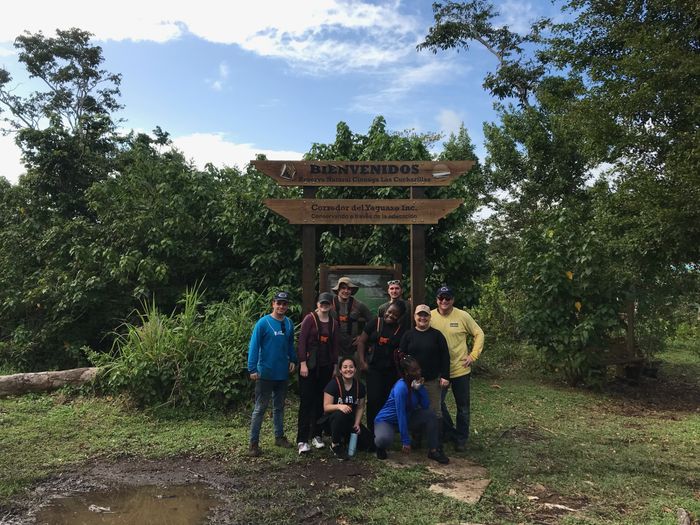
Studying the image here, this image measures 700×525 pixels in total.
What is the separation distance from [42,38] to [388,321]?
75.6ft

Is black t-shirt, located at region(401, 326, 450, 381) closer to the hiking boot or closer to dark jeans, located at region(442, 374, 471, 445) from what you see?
dark jeans, located at region(442, 374, 471, 445)

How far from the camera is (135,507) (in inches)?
151

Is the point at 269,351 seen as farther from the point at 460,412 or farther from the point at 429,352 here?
the point at 460,412

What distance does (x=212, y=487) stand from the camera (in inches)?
165

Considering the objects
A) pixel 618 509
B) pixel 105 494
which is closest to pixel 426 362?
pixel 618 509

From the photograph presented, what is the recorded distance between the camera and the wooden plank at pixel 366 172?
5816mm

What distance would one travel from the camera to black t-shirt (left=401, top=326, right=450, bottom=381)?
4.86 meters

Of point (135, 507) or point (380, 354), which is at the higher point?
point (380, 354)

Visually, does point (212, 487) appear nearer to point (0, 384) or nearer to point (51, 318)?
point (0, 384)

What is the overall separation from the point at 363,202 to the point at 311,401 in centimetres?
223

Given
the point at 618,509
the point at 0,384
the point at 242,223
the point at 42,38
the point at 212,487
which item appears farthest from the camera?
the point at 42,38

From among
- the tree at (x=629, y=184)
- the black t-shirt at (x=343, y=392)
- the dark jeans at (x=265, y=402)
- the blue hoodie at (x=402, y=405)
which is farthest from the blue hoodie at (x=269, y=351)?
the tree at (x=629, y=184)

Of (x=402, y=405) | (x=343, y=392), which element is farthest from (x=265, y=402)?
(x=402, y=405)

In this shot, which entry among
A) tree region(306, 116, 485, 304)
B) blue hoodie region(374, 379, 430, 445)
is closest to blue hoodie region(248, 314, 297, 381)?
blue hoodie region(374, 379, 430, 445)
